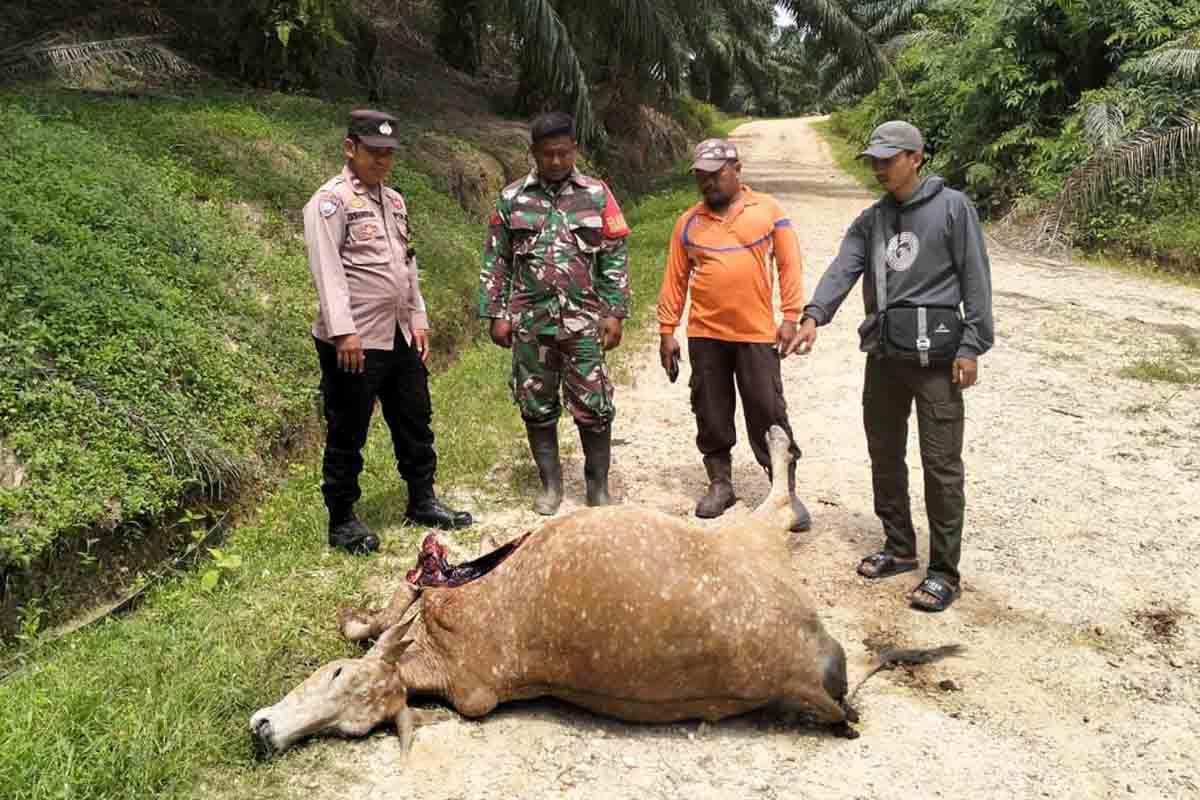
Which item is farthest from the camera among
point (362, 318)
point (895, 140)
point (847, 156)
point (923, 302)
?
point (847, 156)

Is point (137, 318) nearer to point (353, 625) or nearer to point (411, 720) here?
point (353, 625)

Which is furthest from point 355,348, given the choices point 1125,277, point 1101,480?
point 1125,277

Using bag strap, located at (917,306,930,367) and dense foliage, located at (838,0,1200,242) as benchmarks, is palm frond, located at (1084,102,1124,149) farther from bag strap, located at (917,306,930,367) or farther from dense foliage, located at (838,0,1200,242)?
bag strap, located at (917,306,930,367)

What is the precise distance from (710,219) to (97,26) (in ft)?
29.8

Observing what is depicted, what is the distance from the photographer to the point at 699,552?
3.24 meters

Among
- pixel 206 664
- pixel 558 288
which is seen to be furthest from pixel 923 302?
pixel 206 664

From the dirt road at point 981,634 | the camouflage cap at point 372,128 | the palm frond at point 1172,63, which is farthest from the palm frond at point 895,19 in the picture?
the camouflage cap at point 372,128

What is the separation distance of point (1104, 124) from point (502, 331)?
1126cm

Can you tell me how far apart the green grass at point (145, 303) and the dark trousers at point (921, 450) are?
3.51 m

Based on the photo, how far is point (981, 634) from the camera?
13.1ft

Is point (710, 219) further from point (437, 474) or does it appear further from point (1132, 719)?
point (1132, 719)

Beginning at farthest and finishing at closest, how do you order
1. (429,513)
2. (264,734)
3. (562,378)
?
(562,378) → (429,513) → (264,734)

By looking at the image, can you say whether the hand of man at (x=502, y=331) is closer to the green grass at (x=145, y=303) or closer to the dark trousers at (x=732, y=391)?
the dark trousers at (x=732, y=391)

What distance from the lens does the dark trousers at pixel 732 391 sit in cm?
491
